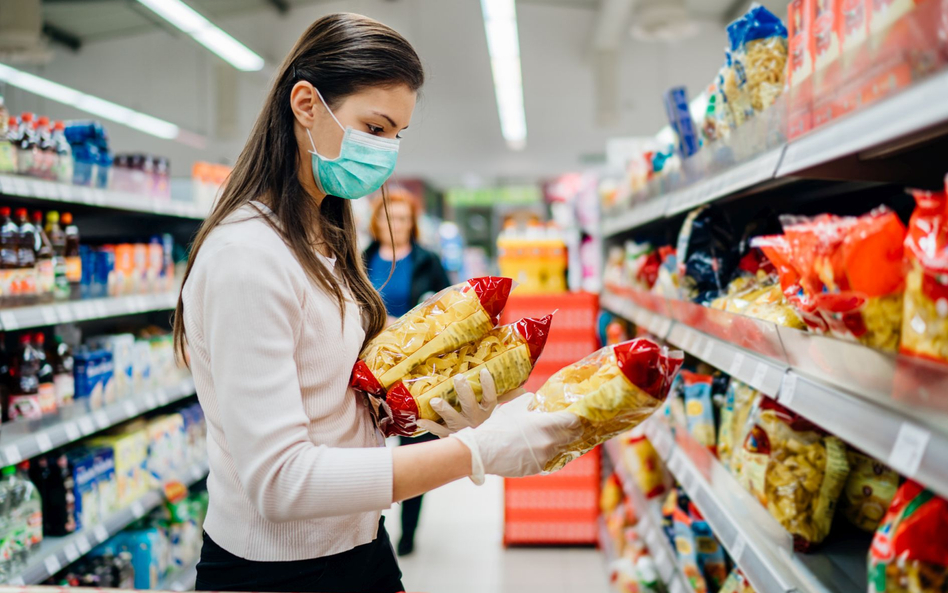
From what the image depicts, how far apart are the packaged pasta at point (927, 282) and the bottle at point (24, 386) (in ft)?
8.39

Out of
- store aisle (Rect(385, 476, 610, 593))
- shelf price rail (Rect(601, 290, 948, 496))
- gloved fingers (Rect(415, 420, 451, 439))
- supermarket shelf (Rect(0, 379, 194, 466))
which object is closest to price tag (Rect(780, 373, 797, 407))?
shelf price rail (Rect(601, 290, 948, 496))

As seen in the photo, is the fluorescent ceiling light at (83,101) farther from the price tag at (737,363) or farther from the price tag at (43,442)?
the price tag at (737,363)

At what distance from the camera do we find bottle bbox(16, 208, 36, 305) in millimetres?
2299

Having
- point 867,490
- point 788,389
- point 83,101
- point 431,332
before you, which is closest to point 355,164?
point 431,332

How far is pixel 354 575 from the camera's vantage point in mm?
1306

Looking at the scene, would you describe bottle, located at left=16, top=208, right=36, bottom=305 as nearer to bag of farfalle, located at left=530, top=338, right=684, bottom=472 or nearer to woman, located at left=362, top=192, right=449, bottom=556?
woman, located at left=362, top=192, right=449, bottom=556

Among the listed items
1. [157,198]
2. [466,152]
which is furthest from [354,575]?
[466,152]

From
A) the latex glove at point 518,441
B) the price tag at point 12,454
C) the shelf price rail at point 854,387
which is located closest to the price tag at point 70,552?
the price tag at point 12,454

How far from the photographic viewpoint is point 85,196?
2.57 meters

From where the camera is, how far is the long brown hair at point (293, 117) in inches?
47.1

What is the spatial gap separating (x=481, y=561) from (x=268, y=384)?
3075 mm

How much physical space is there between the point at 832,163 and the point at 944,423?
644 millimetres

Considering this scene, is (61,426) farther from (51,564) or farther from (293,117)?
(293,117)

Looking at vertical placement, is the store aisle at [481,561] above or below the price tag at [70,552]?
below
